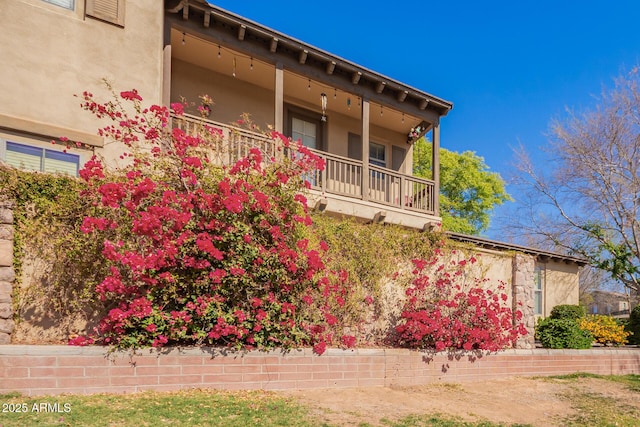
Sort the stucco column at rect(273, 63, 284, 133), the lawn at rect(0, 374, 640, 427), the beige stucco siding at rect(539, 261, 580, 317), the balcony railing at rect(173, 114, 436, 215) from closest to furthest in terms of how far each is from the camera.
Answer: the lawn at rect(0, 374, 640, 427), the stucco column at rect(273, 63, 284, 133), the balcony railing at rect(173, 114, 436, 215), the beige stucco siding at rect(539, 261, 580, 317)

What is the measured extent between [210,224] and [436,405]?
439 centimetres

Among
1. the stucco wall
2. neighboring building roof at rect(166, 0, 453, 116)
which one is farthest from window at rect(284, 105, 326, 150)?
neighboring building roof at rect(166, 0, 453, 116)

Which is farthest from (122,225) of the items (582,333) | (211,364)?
(582,333)

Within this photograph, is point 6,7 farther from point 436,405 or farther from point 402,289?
point 436,405

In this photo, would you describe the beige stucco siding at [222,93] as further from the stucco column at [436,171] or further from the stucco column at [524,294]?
the stucco column at [524,294]

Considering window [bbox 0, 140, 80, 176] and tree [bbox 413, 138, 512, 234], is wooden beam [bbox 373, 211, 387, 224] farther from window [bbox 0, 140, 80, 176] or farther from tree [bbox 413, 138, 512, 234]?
tree [bbox 413, 138, 512, 234]

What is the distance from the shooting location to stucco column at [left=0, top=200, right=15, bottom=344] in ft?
21.6

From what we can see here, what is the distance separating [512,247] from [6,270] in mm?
13609

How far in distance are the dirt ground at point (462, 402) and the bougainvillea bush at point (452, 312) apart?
2.80 feet

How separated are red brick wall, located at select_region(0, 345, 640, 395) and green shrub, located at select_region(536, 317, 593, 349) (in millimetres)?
1736

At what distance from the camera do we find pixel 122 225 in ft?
23.9

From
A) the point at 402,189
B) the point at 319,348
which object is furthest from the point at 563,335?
the point at 319,348

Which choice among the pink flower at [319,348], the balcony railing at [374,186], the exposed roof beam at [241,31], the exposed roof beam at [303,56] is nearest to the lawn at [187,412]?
the pink flower at [319,348]

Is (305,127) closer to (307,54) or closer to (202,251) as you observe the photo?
(307,54)
